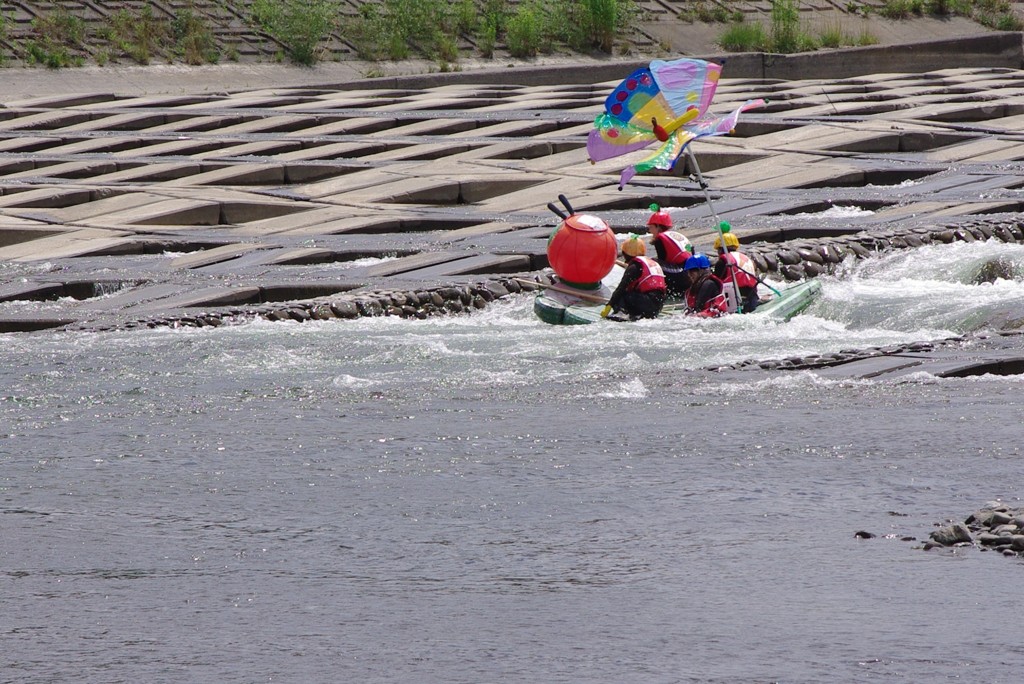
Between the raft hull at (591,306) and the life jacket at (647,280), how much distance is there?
1.21 feet

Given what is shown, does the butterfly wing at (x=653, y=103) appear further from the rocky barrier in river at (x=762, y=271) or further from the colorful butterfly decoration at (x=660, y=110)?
the rocky barrier in river at (x=762, y=271)

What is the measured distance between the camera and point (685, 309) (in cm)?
1253

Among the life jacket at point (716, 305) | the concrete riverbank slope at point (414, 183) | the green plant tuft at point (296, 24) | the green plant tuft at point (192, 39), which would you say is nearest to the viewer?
the life jacket at point (716, 305)

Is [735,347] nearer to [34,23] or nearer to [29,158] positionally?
[29,158]

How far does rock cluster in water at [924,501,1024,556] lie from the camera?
247 inches

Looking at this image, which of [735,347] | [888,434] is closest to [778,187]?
[735,347]

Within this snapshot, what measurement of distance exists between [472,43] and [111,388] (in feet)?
74.2

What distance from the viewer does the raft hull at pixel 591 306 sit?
1228cm

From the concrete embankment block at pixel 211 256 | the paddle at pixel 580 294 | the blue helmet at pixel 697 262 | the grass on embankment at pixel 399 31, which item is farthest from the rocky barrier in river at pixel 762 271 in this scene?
the grass on embankment at pixel 399 31

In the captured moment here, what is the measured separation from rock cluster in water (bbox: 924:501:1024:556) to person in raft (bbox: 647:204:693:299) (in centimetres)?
647

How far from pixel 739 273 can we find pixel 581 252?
4.23ft

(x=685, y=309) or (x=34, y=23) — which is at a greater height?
(x=34, y=23)

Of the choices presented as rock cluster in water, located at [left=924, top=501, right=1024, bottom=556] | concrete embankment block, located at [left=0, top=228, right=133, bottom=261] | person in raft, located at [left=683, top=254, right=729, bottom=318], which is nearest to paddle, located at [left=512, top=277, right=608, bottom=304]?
person in raft, located at [left=683, top=254, right=729, bottom=318]

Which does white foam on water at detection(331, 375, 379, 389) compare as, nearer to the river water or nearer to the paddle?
the river water
